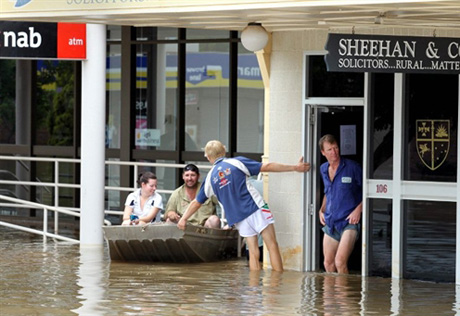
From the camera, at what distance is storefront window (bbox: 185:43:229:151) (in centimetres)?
1880

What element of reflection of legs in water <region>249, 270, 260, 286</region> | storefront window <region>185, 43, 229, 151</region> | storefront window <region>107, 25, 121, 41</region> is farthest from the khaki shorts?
storefront window <region>107, 25, 121, 41</region>

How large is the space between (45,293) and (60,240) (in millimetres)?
5734

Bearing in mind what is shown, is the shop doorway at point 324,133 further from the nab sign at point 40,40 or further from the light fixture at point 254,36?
the nab sign at point 40,40

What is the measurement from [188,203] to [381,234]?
8.70ft

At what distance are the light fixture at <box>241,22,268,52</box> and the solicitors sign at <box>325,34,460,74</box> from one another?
3.79 feet

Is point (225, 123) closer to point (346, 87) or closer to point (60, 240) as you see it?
point (60, 240)

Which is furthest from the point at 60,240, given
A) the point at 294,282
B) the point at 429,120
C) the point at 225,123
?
the point at 429,120

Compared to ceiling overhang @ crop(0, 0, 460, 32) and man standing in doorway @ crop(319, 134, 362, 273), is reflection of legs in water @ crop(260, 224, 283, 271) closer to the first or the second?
man standing in doorway @ crop(319, 134, 362, 273)

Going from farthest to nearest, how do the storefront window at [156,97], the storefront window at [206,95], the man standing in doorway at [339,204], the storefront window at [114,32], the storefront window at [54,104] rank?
1. the storefront window at [54,104]
2. the storefront window at [114,32]
3. the storefront window at [156,97]
4. the storefront window at [206,95]
5. the man standing in doorway at [339,204]

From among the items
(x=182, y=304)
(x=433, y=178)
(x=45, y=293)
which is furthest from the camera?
(x=433, y=178)

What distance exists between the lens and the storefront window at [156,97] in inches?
758

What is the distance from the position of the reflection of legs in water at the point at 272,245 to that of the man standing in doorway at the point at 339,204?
0.52 m

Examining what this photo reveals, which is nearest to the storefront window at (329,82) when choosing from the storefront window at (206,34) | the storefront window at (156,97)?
the storefront window at (206,34)

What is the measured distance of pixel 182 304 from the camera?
10.5 meters
